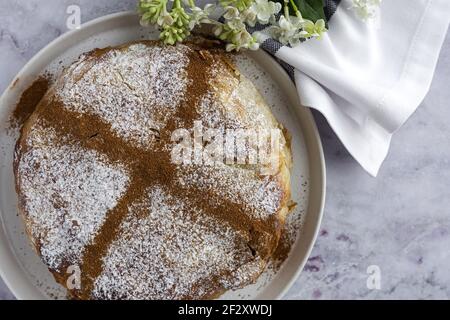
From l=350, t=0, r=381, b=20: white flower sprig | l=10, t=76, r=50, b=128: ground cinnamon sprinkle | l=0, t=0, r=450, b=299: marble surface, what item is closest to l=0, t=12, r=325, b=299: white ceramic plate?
l=10, t=76, r=50, b=128: ground cinnamon sprinkle

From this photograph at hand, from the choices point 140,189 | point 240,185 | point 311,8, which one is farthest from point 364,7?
point 140,189

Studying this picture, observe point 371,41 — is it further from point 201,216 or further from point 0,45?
point 0,45

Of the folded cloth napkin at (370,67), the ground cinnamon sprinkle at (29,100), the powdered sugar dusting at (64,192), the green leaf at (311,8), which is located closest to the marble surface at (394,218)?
the folded cloth napkin at (370,67)

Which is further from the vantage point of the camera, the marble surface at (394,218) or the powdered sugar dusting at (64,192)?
the marble surface at (394,218)

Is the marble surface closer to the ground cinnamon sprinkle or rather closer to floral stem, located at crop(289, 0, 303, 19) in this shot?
floral stem, located at crop(289, 0, 303, 19)

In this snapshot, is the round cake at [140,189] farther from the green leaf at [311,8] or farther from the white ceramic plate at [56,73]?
the green leaf at [311,8]

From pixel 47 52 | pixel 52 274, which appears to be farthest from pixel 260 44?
pixel 52 274
